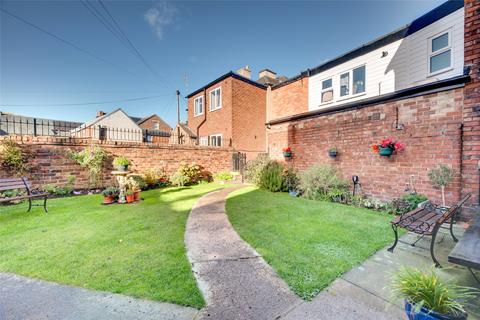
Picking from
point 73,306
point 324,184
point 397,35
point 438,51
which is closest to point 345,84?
point 397,35

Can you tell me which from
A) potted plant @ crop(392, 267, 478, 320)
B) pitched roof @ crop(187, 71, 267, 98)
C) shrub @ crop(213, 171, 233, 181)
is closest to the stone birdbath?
shrub @ crop(213, 171, 233, 181)

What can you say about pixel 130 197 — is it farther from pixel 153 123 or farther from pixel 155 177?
pixel 153 123

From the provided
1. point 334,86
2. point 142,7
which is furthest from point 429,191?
point 142,7

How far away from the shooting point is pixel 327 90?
411 inches

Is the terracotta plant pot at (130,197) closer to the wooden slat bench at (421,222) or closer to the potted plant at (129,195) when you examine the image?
the potted plant at (129,195)

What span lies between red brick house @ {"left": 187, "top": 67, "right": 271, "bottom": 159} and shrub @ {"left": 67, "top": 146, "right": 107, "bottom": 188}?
25.2 ft

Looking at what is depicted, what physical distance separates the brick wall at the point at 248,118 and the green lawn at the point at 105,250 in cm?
975

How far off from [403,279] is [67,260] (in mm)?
4009

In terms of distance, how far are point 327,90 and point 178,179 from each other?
9.08 metres

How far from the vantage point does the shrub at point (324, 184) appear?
6.83 meters

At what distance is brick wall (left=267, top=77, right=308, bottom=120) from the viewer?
38.3 ft

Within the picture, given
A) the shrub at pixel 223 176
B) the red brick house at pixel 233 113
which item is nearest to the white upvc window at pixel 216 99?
the red brick house at pixel 233 113

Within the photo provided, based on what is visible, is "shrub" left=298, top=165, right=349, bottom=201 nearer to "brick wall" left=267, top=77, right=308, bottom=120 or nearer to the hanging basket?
the hanging basket

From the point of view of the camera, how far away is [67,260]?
278 cm
